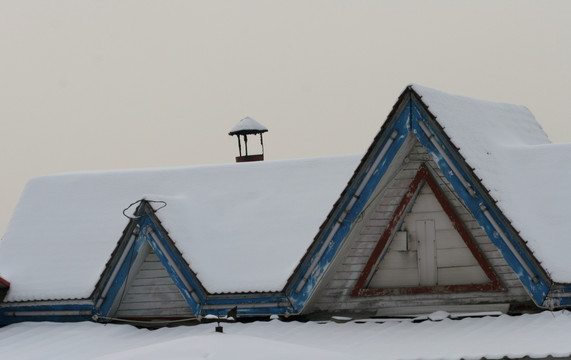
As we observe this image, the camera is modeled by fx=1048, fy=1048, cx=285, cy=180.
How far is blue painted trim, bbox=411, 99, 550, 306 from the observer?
15258mm

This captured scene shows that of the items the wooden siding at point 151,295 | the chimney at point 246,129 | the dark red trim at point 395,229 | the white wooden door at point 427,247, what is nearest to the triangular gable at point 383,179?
the dark red trim at point 395,229

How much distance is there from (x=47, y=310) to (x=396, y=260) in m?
6.40

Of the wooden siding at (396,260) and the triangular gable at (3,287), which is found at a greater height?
the triangular gable at (3,287)

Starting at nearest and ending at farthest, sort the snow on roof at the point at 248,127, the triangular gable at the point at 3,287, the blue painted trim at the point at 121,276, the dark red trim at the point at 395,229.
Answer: the dark red trim at the point at 395,229, the blue painted trim at the point at 121,276, the triangular gable at the point at 3,287, the snow on roof at the point at 248,127

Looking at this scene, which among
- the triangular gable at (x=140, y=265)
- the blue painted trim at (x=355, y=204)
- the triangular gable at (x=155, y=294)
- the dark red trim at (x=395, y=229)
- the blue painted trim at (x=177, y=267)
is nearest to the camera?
the blue painted trim at (x=355, y=204)

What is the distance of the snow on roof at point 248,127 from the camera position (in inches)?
1050

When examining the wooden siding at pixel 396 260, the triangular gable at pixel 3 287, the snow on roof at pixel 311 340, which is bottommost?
the snow on roof at pixel 311 340

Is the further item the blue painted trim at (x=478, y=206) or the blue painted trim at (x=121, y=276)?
the blue painted trim at (x=121, y=276)

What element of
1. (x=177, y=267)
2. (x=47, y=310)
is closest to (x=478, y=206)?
(x=177, y=267)

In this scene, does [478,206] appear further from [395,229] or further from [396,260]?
[396,260]

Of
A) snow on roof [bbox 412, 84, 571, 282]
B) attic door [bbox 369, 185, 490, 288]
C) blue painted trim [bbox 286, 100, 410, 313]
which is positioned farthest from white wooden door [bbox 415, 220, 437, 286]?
snow on roof [bbox 412, 84, 571, 282]

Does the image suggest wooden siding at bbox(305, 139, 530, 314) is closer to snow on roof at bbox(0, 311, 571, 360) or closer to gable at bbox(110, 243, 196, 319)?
snow on roof at bbox(0, 311, 571, 360)

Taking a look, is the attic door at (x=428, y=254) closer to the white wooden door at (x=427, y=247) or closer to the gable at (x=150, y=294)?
the white wooden door at (x=427, y=247)

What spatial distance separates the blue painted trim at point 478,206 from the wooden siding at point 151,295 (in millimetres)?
5094
